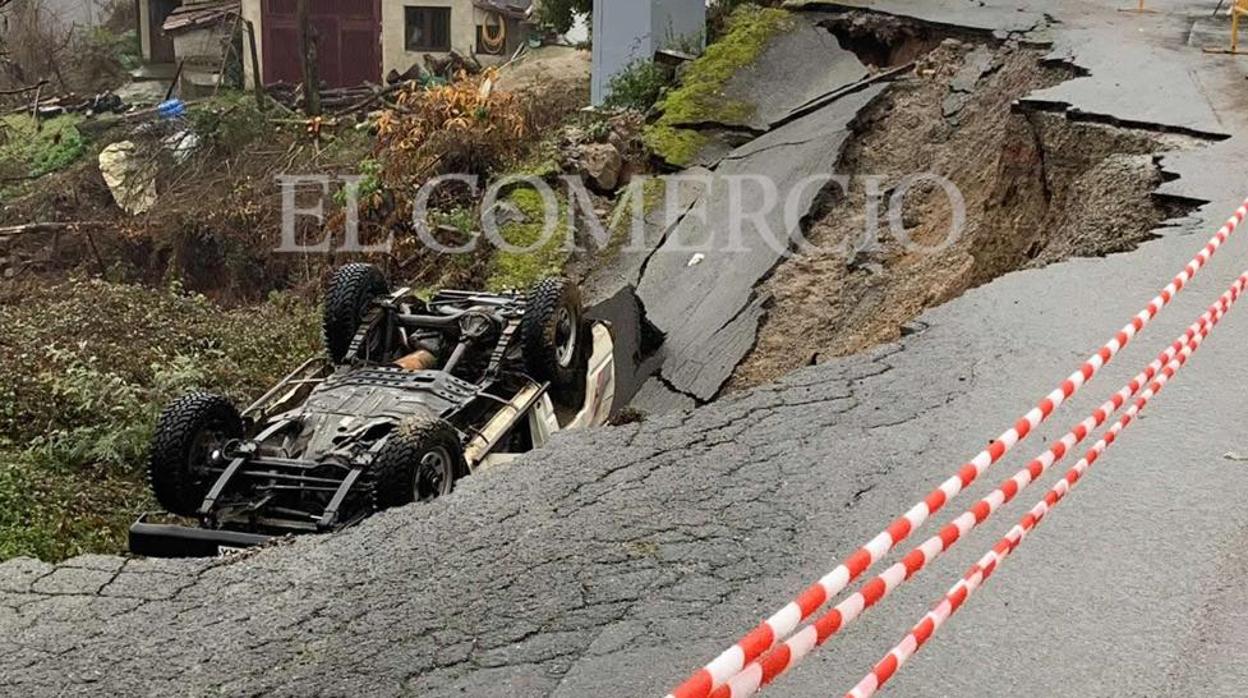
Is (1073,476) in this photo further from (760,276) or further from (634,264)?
(634,264)

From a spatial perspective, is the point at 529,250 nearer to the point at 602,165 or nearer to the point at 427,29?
the point at 602,165

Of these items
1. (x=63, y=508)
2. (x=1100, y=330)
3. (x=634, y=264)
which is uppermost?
(x=1100, y=330)

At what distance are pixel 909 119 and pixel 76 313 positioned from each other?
8838mm

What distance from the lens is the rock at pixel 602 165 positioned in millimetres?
15289

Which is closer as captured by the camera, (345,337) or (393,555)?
(393,555)

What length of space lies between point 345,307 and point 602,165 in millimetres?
6271

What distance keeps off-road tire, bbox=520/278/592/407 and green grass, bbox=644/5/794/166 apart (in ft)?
19.2

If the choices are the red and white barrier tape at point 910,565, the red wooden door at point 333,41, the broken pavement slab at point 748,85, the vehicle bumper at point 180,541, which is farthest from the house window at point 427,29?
the red and white barrier tape at point 910,565

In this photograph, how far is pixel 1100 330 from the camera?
719 centimetres

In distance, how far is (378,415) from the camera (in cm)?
783

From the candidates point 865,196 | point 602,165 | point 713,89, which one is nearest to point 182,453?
point 865,196

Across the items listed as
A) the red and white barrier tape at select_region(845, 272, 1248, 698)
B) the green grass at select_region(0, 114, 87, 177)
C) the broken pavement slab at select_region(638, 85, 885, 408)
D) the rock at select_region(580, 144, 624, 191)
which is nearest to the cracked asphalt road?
the red and white barrier tape at select_region(845, 272, 1248, 698)

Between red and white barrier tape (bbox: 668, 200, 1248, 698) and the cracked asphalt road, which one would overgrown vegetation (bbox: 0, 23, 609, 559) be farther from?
red and white barrier tape (bbox: 668, 200, 1248, 698)

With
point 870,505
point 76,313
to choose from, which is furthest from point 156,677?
point 76,313
